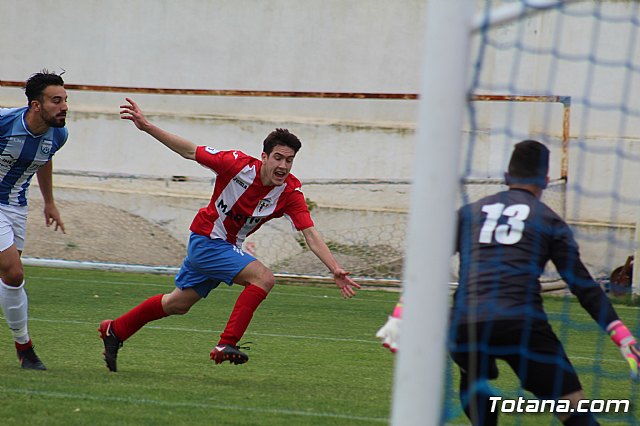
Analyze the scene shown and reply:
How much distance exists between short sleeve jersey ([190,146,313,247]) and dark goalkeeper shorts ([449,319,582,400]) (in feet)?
8.08

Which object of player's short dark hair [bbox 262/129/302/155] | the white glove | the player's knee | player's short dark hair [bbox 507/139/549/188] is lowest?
the player's knee

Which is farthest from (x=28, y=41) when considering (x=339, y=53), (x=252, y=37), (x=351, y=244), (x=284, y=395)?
(x=284, y=395)

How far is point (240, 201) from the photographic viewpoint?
6.65 metres

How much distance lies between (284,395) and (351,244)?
8.59m

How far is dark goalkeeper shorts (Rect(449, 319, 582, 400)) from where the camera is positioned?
423 centimetres

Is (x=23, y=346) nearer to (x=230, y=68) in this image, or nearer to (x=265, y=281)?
(x=265, y=281)

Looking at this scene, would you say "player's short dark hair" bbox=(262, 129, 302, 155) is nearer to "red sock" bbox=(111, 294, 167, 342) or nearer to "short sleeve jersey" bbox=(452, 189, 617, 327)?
"red sock" bbox=(111, 294, 167, 342)

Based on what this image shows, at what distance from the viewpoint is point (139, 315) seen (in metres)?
6.66

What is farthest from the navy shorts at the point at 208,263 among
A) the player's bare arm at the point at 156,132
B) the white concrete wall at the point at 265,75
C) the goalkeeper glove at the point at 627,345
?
the white concrete wall at the point at 265,75

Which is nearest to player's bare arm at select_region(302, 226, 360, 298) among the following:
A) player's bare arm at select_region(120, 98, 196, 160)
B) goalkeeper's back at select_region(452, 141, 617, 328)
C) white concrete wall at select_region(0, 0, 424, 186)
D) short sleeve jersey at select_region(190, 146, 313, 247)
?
short sleeve jersey at select_region(190, 146, 313, 247)

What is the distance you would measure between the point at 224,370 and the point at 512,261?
10.3 ft

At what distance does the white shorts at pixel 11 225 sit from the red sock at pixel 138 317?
2.75 feet

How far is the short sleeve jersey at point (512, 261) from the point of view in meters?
4.25

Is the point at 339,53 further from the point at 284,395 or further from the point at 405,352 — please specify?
the point at 405,352
